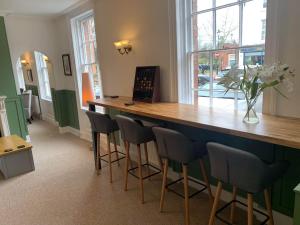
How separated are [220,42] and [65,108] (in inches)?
163

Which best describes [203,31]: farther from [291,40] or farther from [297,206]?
[297,206]

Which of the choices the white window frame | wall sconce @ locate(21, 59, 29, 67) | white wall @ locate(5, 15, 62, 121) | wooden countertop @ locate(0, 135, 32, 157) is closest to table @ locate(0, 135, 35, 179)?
wooden countertop @ locate(0, 135, 32, 157)

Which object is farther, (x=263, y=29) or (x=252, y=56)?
(x=252, y=56)

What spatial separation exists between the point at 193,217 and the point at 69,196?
1.45 m

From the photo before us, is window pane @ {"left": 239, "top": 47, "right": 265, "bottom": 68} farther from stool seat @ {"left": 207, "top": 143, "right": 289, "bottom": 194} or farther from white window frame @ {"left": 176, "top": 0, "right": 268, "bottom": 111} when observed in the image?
stool seat @ {"left": 207, "top": 143, "right": 289, "bottom": 194}

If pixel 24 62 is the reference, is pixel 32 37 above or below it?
above

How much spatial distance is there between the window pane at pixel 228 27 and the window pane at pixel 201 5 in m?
0.14

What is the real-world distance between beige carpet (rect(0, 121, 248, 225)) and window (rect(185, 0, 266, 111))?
117cm

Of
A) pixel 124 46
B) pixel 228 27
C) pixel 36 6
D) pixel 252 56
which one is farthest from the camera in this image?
pixel 36 6

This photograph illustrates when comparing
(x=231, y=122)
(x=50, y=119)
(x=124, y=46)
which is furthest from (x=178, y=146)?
(x=50, y=119)

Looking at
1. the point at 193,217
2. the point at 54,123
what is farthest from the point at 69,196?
the point at 54,123

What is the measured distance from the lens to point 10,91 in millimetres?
4289

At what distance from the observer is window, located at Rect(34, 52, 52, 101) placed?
624 centimetres

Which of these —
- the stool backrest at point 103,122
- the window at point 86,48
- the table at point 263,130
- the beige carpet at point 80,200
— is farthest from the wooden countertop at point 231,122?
the window at point 86,48
